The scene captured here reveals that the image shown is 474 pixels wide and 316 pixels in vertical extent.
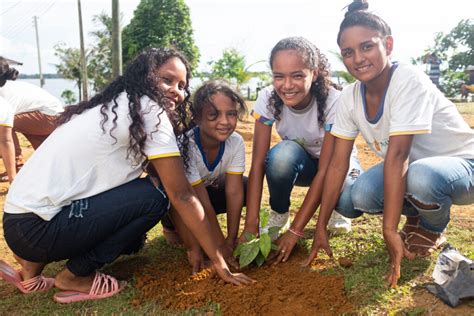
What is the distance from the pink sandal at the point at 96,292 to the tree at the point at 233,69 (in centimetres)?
1376

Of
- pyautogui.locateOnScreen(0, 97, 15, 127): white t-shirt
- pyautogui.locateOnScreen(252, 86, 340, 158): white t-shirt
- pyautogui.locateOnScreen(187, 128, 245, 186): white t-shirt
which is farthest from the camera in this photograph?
pyautogui.locateOnScreen(0, 97, 15, 127): white t-shirt

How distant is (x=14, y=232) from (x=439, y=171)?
1.99m

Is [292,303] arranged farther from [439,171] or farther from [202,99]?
[202,99]

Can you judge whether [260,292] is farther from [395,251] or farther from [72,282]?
[72,282]

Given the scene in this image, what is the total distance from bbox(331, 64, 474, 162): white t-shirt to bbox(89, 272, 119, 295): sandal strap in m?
1.39

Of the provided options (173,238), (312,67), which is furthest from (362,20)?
(173,238)

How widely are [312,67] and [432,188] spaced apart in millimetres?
883

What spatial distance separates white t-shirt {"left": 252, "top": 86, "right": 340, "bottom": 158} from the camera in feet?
8.68

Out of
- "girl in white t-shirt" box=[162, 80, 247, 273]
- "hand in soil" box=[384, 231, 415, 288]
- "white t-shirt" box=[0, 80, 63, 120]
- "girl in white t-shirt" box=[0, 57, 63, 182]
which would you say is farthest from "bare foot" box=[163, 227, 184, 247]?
"white t-shirt" box=[0, 80, 63, 120]

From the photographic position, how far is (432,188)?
82.7 inches

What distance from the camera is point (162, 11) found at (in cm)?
1689

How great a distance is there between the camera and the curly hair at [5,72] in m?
4.07

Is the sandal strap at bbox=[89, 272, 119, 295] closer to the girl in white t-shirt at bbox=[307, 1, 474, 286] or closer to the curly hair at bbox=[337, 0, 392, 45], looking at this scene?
the girl in white t-shirt at bbox=[307, 1, 474, 286]

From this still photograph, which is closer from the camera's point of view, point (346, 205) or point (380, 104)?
point (380, 104)
